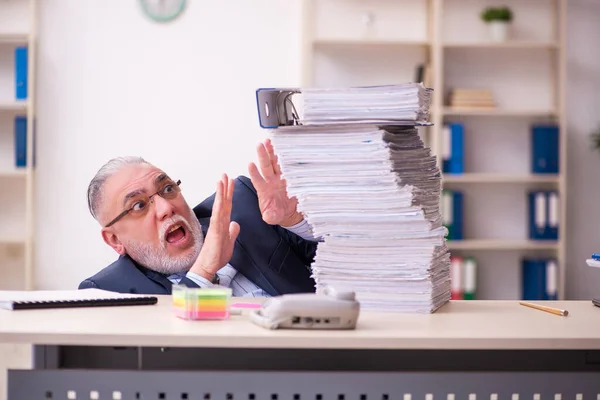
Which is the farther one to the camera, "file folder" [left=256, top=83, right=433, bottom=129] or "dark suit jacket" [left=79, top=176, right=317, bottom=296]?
"dark suit jacket" [left=79, top=176, right=317, bottom=296]

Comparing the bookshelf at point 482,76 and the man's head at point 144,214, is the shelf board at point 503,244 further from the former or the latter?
the man's head at point 144,214

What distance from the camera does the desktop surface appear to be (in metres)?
1.30

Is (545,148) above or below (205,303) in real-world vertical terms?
above

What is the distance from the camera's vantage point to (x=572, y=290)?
5.21m

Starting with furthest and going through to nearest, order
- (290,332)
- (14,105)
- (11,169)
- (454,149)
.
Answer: (11,169)
(454,149)
(14,105)
(290,332)

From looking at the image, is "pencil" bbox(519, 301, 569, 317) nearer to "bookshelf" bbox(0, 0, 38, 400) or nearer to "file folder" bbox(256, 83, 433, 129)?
"file folder" bbox(256, 83, 433, 129)

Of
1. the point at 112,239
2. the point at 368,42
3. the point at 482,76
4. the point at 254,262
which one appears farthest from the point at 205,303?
the point at 482,76

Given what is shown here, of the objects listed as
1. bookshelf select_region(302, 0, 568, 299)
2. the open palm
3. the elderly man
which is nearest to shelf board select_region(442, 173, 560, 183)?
bookshelf select_region(302, 0, 568, 299)

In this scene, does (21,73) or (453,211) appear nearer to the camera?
(21,73)

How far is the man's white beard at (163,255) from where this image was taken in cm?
266

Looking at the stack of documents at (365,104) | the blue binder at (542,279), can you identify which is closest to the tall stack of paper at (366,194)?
the stack of documents at (365,104)

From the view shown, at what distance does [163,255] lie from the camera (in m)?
2.69

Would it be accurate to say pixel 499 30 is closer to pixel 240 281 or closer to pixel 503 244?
pixel 503 244

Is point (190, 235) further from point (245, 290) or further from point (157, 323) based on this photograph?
point (157, 323)
